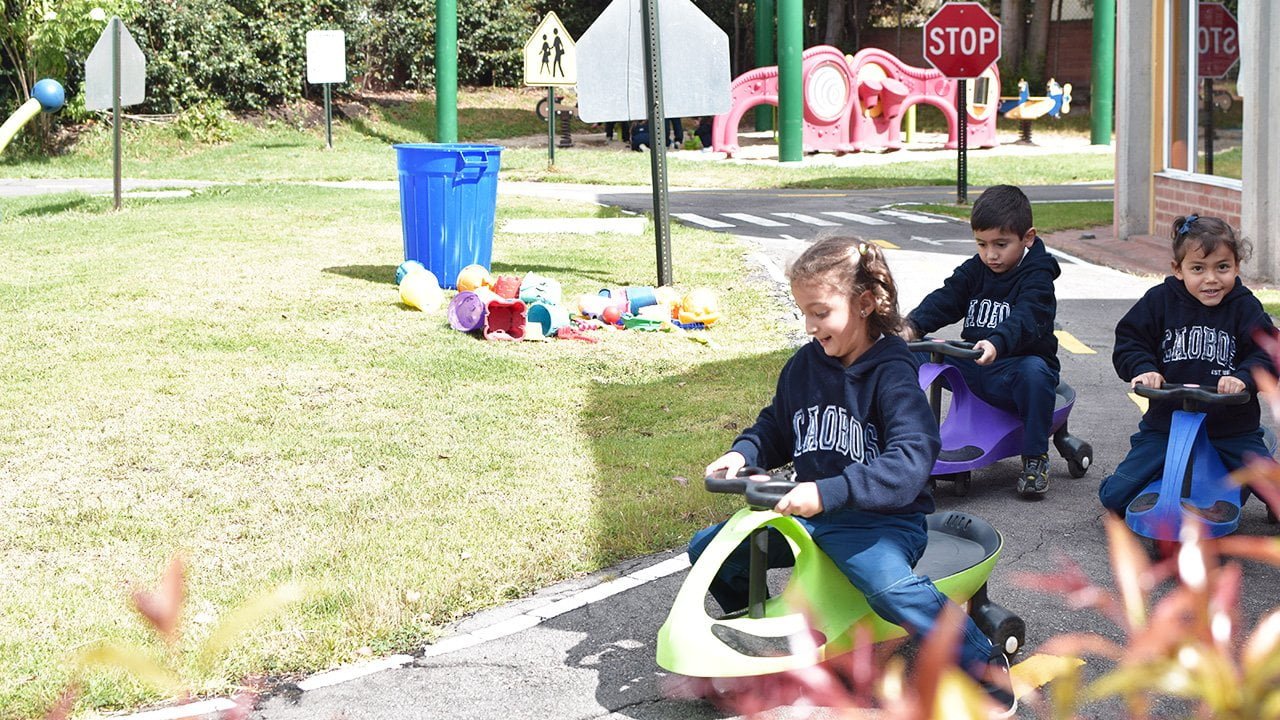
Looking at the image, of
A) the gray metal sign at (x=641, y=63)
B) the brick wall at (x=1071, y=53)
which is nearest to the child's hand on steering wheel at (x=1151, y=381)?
the gray metal sign at (x=641, y=63)

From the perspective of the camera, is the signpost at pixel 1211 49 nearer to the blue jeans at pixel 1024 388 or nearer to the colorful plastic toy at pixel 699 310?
the colorful plastic toy at pixel 699 310

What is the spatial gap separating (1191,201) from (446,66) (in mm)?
14186

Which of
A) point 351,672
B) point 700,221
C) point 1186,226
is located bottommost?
point 351,672

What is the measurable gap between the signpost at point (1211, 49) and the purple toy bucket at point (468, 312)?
7271mm

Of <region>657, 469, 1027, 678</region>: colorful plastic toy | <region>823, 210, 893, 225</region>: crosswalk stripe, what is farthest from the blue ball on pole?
<region>823, 210, 893, 225</region>: crosswalk stripe

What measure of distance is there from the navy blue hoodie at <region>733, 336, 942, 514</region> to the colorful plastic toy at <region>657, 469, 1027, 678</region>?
174 millimetres

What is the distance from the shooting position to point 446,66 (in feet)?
77.2

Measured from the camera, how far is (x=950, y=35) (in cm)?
1678

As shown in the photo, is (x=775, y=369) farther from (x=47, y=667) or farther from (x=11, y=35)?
(x=11, y=35)

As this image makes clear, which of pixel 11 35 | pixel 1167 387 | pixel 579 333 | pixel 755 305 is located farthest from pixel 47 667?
pixel 11 35

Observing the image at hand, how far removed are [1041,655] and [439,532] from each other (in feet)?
6.93

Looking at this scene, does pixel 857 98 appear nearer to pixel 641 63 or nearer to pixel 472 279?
pixel 641 63

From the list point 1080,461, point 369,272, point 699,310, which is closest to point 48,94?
point 699,310

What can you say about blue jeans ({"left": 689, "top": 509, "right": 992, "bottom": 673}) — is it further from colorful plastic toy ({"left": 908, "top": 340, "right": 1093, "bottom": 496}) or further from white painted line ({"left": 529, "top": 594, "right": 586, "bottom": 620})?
colorful plastic toy ({"left": 908, "top": 340, "right": 1093, "bottom": 496})
